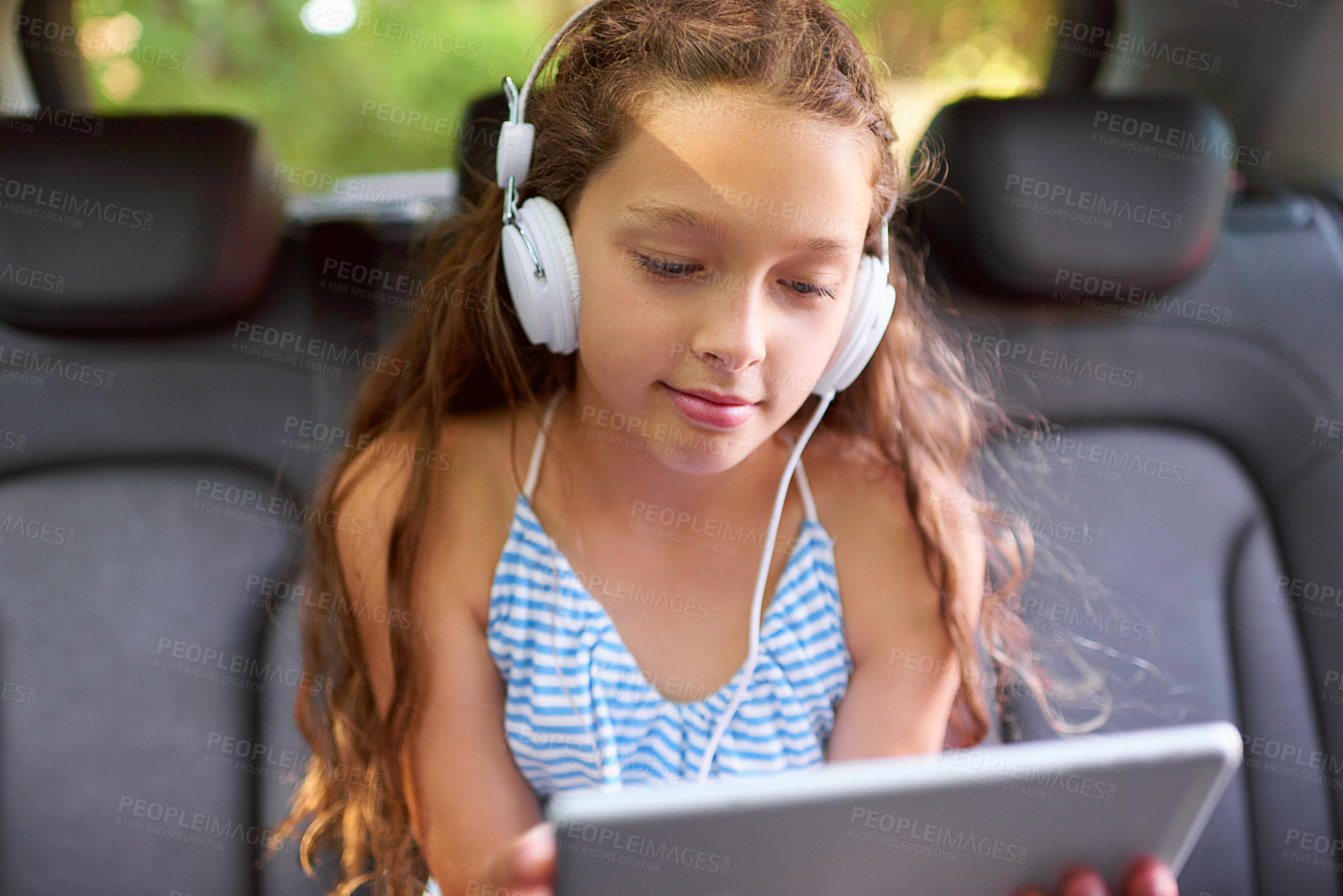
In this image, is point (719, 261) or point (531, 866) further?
point (719, 261)

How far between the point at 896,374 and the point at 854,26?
36cm

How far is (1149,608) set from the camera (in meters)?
1.38

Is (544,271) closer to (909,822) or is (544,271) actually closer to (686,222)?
(686,222)

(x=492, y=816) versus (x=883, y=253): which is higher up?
(x=883, y=253)

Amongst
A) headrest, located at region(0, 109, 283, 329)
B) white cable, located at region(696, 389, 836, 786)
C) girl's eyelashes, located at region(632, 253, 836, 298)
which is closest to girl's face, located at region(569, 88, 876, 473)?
girl's eyelashes, located at region(632, 253, 836, 298)

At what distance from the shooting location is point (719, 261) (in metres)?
0.83

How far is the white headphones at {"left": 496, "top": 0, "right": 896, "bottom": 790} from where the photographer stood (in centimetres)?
89

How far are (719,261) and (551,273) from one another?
5.8 inches

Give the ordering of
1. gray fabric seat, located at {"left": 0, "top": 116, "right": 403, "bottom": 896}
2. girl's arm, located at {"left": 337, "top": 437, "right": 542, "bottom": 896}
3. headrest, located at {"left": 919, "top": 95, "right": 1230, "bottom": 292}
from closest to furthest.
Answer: girl's arm, located at {"left": 337, "top": 437, "right": 542, "bottom": 896}
gray fabric seat, located at {"left": 0, "top": 116, "right": 403, "bottom": 896}
headrest, located at {"left": 919, "top": 95, "right": 1230, "bottom": 292}

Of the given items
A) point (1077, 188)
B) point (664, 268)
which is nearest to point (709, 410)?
point (664, 268)

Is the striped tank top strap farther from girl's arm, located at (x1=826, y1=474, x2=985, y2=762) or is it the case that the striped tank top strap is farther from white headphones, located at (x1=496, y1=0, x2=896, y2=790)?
girl's arm, located at (x1=826, y1=474, x2=985, y2=762)

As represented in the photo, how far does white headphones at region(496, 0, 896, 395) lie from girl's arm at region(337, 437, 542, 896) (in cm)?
26

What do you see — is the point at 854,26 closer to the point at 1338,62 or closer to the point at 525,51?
the point at 525,51

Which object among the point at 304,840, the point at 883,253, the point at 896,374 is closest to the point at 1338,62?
the point at 896,374
